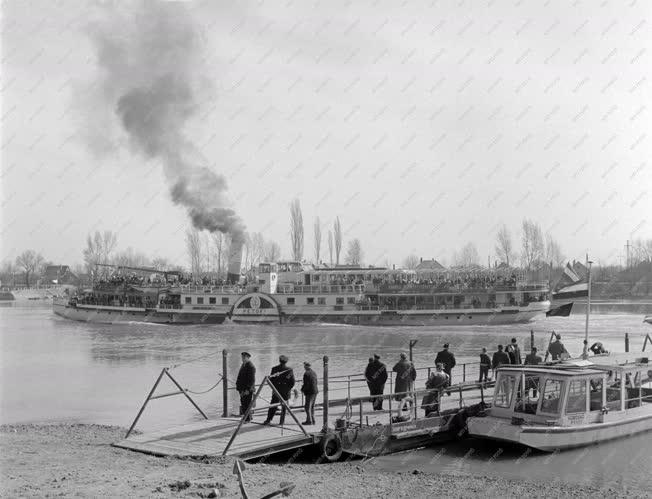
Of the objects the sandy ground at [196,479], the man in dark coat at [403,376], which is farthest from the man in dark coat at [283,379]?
the man in dark coat at [403,376]

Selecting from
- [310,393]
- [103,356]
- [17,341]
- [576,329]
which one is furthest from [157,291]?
[310,393]

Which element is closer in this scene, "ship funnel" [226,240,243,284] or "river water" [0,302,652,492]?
"river water" [0,302,652,492]

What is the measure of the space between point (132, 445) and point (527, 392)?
865cm

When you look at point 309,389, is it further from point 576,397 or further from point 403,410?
point 576,397

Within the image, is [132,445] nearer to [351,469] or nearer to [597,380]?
[351,469]

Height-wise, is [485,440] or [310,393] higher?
[310,393]

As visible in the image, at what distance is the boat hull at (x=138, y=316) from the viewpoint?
59.8 m

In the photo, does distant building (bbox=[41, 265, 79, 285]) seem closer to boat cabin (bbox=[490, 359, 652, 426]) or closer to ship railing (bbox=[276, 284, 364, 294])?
ship railing (bbox=[276, 284, 364, 294])

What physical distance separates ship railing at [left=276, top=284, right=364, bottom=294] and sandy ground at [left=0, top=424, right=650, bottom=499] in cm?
4511

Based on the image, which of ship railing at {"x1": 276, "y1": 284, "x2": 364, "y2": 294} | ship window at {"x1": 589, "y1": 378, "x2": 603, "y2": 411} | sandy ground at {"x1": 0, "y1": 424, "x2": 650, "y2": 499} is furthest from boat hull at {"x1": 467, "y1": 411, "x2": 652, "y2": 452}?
ship railing at {"x1": 276, "y1": 284, "x2": 364, "y2": 294}

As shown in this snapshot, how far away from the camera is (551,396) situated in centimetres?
1591

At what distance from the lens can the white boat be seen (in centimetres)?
1544

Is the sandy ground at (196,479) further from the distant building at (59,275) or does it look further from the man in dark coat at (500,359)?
the distant building at (59,275)

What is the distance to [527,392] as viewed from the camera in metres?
16.2
